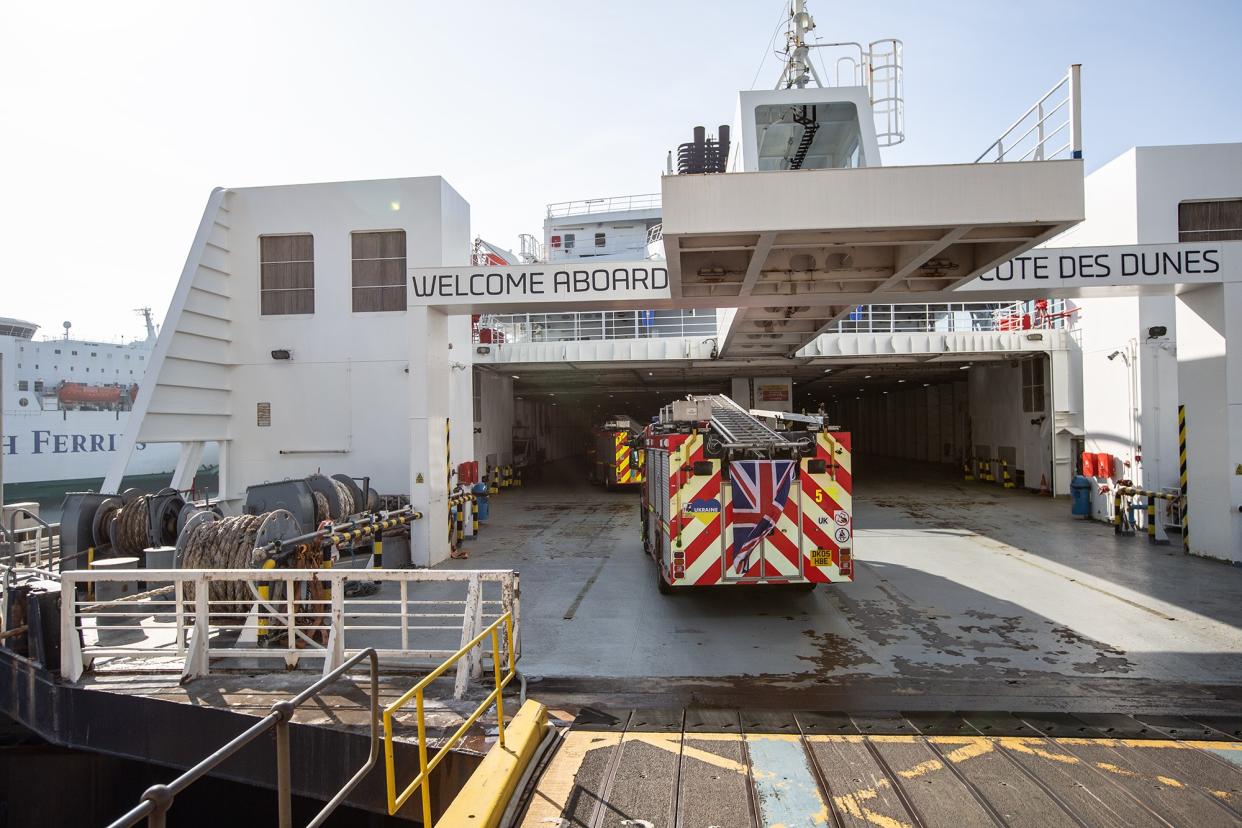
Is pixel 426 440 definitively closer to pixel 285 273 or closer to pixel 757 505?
pixel 757 505

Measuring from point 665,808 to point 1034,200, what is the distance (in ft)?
21.7

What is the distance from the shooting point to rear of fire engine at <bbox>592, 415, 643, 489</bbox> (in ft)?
76.1

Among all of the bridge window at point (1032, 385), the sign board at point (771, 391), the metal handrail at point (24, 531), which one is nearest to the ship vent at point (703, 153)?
the sign board at point (771, 391)

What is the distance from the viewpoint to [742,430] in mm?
9562

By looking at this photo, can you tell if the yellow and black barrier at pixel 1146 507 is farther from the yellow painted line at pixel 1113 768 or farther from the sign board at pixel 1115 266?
the yellow painted line at pixel 1113 768

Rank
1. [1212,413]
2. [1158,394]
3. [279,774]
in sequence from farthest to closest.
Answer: [1158,394] < [1212,413] < [279,774]

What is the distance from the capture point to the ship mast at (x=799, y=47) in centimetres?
1170

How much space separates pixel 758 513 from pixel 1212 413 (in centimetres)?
903

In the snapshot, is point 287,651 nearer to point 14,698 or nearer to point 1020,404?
point 14,698

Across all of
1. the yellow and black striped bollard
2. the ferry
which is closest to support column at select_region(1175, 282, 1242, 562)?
the yellow and black striped bollard

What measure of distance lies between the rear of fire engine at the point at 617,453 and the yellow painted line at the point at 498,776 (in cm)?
1669

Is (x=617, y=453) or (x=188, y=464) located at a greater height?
(x=188, y=464)

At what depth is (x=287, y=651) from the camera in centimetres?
615

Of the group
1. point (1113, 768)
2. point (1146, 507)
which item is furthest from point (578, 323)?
point (1113, 768)
